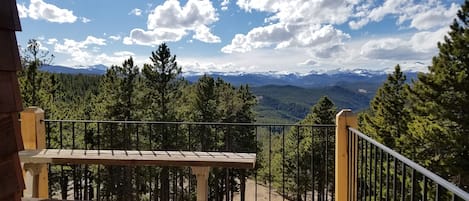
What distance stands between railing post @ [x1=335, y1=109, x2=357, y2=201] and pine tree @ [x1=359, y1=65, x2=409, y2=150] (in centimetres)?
1144

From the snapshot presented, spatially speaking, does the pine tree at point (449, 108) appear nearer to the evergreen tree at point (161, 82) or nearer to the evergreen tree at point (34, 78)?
the evergreen tree at point (161, 82)

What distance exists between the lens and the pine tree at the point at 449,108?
1046 centimetres

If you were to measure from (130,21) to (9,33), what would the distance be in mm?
26771

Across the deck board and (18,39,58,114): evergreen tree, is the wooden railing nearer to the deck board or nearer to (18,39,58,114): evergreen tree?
the deck board

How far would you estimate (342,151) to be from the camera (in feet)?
9.89

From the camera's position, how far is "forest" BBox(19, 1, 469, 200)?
1061 centimetres

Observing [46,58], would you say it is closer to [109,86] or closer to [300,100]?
[109,86]

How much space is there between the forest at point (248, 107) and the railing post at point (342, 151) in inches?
110

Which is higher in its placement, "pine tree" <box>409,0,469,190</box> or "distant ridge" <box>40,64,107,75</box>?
"distant ridge" <box>40,64,107,75</box>

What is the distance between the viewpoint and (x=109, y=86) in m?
15.8

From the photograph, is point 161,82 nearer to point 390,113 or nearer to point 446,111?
point 390,113

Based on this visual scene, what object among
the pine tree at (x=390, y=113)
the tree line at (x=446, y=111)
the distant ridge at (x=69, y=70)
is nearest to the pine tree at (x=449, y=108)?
the tree line at (x=446, y=111)

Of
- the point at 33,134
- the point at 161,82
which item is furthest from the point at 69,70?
the point at 33,134

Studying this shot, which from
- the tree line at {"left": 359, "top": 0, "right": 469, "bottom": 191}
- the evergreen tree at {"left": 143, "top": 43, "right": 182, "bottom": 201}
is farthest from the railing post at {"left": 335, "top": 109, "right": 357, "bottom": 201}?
the evergreen tree at {"left": 143, "top": 43, "right": 182, "bottom": 201}
